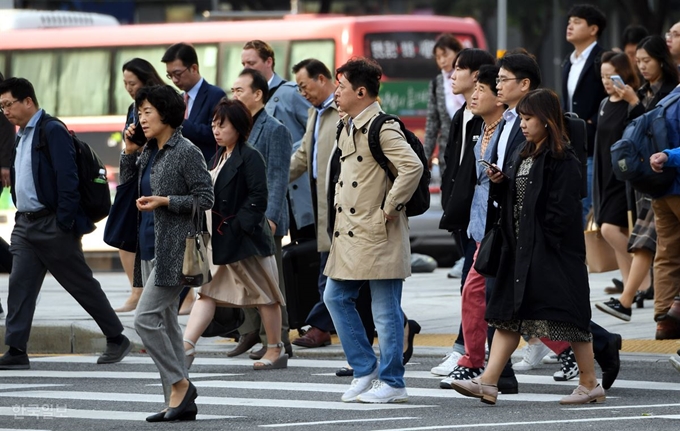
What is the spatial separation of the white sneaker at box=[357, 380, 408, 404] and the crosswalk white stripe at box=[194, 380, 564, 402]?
0.32m

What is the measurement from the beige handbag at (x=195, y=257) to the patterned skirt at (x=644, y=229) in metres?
4.08

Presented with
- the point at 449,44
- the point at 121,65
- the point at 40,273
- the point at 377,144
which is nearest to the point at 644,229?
the point at 377,144

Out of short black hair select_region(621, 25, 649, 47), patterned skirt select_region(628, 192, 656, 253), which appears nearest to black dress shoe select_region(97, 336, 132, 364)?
patterned skirt select_region(628, 192, 656, 253)

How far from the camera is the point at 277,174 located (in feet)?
32.7

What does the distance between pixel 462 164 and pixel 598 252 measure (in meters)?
3.71

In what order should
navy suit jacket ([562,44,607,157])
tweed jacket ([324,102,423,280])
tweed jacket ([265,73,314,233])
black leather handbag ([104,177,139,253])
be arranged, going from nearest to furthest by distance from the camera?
tweed jacket ([324,102,423,280]), black leather handbag ([104,177,139,253]), tweed jacket ([265,73,314,233]), navy suit jacket ([562,44,607,157])

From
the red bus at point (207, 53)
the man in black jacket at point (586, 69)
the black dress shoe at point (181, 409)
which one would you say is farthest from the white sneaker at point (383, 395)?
the red bus at point (207, 53)

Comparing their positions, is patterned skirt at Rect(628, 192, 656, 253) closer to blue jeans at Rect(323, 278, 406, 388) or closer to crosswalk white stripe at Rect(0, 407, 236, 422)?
blue jeans at Rect(323, 278, 406, 388)

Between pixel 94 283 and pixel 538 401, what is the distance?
344cm

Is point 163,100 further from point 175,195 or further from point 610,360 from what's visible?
point 610,360

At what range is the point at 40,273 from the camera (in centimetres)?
1000

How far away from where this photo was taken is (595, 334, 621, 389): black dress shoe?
8148mm

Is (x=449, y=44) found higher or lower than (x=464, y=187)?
higher

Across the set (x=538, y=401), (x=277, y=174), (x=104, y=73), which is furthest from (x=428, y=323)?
(x=104, y=73)
